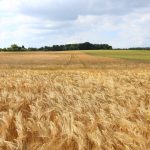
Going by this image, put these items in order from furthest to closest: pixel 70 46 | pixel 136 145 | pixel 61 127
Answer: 1. pixel 70 46
2. pixel 61 127
3. pixel 136 145

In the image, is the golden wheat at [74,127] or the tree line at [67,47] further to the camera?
the tree line at [67,47]

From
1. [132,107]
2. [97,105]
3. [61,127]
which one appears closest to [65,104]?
[97,105]

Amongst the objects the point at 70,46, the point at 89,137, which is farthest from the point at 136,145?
the point at 70,46

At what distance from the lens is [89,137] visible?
12.6 feet

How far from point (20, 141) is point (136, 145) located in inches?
42.5

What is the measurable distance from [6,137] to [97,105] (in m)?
Result: 1.71

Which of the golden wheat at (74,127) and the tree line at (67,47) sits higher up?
the golden wheat at (74,127)

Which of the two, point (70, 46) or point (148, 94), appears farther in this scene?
point (70, 46)

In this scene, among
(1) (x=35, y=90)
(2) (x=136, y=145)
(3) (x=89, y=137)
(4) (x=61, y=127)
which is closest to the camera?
(2) (x=136, y=145)

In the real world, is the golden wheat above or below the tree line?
above

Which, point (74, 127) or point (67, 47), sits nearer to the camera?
point (74, 127)

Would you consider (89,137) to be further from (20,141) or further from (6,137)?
(6,137)

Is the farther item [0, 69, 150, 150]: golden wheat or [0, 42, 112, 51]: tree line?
[0, 42, 112, 51]: tree line

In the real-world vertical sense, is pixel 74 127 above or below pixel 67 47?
above
